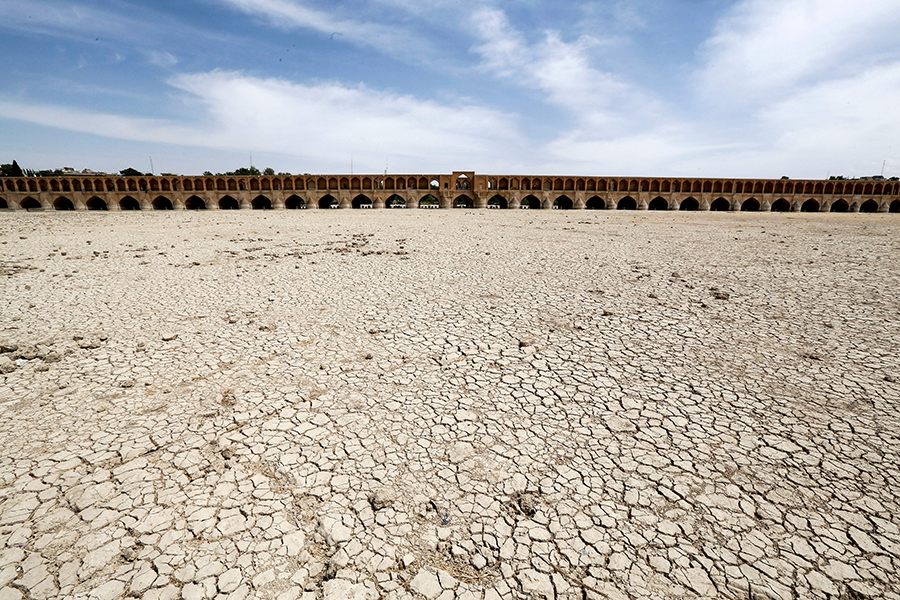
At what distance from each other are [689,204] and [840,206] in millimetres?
17048

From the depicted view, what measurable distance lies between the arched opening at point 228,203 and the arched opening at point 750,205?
56.9 metres

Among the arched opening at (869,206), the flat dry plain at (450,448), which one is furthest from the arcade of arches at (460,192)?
the flat dry plain at (450,448)

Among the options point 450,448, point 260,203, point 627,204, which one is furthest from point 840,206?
point 260,203

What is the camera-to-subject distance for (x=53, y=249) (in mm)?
10406

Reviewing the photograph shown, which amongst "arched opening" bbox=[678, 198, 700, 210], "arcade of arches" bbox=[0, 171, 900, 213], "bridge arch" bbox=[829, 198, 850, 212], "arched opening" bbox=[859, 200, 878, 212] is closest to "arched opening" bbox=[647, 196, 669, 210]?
"arcade of arches" bbox=[0, 171, 900, 213]

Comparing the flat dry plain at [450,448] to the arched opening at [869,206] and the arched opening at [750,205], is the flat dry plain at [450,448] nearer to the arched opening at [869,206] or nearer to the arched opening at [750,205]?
the arched opening at [750,205]

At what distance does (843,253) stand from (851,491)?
444 inches

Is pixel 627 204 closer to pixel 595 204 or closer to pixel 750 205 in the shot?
pixel 595 204

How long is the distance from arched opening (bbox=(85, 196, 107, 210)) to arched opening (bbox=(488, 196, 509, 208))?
Result: 42.1m

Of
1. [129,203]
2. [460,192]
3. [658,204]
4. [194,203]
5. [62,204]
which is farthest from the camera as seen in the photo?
[658,204]

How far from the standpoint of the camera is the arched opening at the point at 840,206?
1843 inches

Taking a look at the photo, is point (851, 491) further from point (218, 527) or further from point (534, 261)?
point (534, 261)

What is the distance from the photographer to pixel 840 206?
1857 inches

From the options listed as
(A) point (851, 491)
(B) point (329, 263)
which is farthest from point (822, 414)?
(B) point (329, 263)
